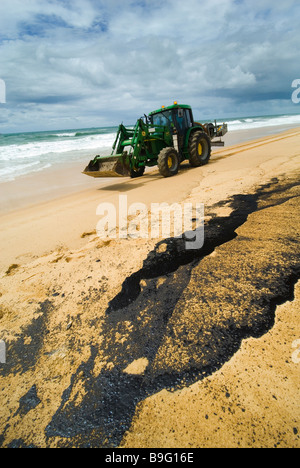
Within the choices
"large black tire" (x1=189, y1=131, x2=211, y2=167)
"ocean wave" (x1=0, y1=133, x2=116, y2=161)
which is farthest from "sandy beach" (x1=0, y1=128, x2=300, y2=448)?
"ocean wave" (x1=0, y1=133, x2=116, y2=161)

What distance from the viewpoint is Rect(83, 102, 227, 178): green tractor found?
605 cm

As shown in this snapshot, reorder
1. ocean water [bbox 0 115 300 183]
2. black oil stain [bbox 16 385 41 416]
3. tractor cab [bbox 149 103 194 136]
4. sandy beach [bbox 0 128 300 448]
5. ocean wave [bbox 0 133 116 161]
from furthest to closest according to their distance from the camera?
ocean wave [bbox 0 133 116 161] → ocean water [bbox 0 115 300 183] → tractor cab [bbox 149 103 194 136] → black oil stain [bbox 16 385 41 416] → sandy beach [bbox 0 128 300 448]

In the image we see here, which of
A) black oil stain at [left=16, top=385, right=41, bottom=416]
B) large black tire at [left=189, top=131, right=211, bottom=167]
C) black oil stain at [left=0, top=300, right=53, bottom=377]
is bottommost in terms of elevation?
black oil stain at [left=16, top=385, right=41, bottom=416]

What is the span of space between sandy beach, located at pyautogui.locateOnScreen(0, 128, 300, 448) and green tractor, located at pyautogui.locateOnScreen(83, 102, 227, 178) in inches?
147

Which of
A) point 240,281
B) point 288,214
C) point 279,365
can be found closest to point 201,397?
point 279,365

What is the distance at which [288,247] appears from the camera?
2.07m

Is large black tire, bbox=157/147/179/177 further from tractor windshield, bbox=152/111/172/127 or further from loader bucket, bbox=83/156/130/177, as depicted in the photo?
tractor windshield, bbox=152/111/172/127

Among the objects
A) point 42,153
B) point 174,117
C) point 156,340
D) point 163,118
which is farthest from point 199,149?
point 42,153

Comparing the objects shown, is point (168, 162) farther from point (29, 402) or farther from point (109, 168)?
point (29, 402)

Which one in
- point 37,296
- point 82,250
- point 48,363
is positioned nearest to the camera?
point 48,363

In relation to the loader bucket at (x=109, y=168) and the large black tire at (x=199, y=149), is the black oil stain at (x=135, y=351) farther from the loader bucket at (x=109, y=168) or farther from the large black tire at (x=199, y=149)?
the large black tire at (x=199, y=149)

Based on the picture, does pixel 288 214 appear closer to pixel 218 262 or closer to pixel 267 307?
pixel 218 262
